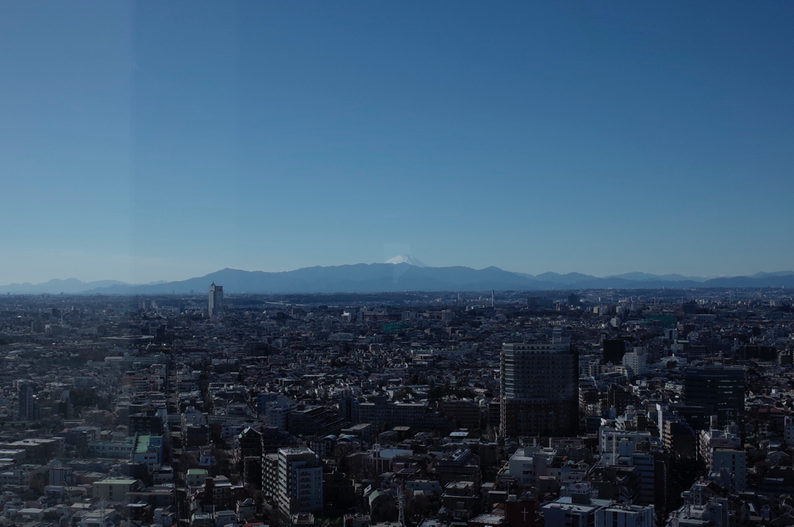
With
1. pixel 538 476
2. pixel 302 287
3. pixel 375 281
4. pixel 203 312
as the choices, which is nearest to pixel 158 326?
pixel 538 476

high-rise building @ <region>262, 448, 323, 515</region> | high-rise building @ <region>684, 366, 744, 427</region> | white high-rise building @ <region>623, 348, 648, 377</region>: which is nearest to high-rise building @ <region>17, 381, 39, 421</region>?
high-rise building @ <region>262, 448, 323, 515</region>

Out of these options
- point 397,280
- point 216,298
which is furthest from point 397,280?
point 216,298

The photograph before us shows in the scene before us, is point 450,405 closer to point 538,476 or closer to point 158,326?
point 538,476

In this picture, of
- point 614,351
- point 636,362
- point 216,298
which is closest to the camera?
point 636,362

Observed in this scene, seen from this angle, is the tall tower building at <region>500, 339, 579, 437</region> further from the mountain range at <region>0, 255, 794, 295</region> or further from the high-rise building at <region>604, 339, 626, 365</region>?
the mountain range at <region>0, 255, 794, 295</region>

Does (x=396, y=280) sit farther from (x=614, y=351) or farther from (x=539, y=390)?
(x=539, y=390)

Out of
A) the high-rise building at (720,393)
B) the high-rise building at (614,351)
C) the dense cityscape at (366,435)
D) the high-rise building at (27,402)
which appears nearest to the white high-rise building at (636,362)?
the dense cityscape at (366,435)

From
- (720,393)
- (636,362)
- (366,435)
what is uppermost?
(720,393)
